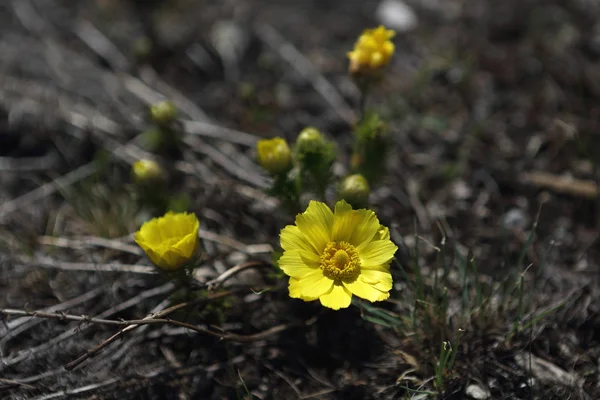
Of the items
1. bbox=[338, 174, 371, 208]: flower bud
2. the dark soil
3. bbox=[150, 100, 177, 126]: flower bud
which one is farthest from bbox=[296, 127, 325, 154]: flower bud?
bbox=[150, 100, 177, 126]: flower bud

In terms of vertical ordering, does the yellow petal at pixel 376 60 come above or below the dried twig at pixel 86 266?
above

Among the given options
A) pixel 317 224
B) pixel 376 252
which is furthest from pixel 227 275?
pixel 376 252

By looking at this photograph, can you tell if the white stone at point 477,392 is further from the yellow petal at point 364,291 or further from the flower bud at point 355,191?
the flower bud at point 355,191

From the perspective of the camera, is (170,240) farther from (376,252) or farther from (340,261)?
(376,252)

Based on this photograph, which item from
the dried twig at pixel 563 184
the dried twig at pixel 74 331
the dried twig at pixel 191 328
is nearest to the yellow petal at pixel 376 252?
the dried twig at pixel 191 328

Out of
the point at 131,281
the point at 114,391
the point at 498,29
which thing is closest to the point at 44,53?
the point at 131,281

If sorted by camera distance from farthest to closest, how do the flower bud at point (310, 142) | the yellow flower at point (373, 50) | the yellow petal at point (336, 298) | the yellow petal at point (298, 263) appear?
the yellow flower at point (373, 50) → the flower bud at point (310, 142) → the yellow petal at point (298, 263) → the yellow petal at point (336, 298)
